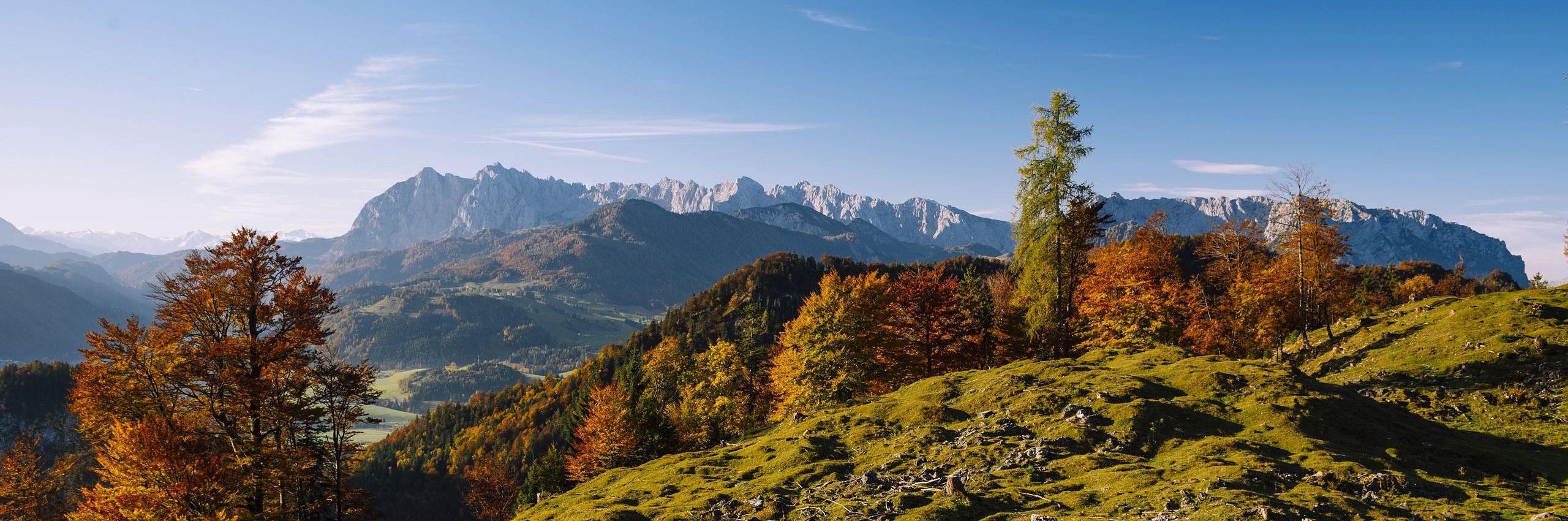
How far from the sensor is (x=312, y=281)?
1547 inches

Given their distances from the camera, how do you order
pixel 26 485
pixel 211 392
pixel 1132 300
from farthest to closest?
pixel 1132 300 < pixel 26 485 < pixel 211 392

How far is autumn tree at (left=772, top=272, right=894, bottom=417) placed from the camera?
55.4 m

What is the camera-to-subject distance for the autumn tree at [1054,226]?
45.8 meters

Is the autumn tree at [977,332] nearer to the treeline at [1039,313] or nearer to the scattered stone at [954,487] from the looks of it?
the treeline at [1039,313]

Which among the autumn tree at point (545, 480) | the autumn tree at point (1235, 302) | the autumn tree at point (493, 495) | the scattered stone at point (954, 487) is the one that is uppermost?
the autumn tree at point (1235, 302)

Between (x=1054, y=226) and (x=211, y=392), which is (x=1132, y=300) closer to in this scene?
(x=1054, y=226)

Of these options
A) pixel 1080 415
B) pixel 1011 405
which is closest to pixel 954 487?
pixel 1080 415

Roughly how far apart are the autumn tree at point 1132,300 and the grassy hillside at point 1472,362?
10.2 meters

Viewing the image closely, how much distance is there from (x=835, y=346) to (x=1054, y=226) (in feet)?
64.7

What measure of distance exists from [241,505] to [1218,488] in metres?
43.5

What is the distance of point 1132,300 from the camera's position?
2170 inches

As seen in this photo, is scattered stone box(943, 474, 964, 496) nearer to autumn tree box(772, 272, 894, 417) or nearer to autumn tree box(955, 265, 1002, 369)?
autumn tree box(772, 272, 894, 417)

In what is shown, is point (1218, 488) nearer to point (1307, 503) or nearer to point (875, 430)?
point (1307, 503)

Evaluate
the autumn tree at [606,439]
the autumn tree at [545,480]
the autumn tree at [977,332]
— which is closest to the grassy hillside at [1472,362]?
the autumn tree at [977,332]
